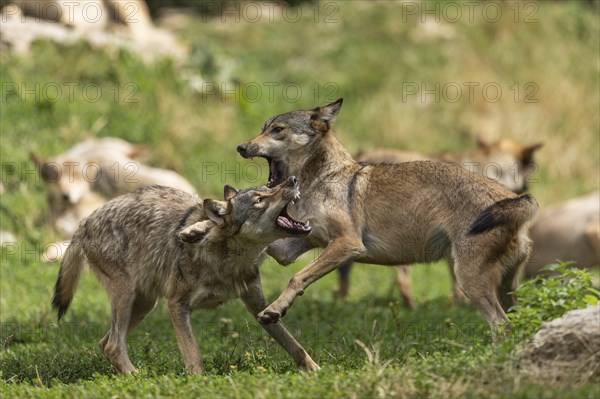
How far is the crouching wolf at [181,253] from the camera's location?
8977 millimetres

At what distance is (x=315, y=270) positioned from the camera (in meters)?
9.30

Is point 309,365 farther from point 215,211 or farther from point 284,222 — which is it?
point 215,211

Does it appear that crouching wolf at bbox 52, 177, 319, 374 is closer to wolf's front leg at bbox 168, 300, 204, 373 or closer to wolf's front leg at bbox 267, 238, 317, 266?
wolf's front leg at bbox 168, 300, 204, 373

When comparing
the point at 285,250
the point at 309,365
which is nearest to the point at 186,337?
the point at 309,365

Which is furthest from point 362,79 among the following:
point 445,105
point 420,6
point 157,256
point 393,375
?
point 393,375

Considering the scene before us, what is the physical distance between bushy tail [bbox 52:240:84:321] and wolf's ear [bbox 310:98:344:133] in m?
2.63

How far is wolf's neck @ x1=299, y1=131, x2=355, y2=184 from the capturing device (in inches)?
402

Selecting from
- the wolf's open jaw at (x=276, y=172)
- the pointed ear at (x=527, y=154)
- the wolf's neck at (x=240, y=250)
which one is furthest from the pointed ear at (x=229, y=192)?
the pointed ear at (x=527, y=154)

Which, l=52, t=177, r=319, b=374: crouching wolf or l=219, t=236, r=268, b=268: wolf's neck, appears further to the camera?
l=219, t=236, r=268, b=268: wolf's neck

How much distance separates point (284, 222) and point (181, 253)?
1012 mm

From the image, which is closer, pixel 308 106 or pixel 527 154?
pixel 527 154

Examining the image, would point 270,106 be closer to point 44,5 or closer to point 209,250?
point 44,5

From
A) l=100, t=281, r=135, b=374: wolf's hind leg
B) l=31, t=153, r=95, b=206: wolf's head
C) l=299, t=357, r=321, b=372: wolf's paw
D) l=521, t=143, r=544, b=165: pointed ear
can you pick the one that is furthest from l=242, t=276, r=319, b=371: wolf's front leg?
l=31, t=153, r=95, b=206: wolf's head

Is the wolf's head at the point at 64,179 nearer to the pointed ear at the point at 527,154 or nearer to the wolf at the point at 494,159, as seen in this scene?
the wolf at the point at 494,159
